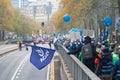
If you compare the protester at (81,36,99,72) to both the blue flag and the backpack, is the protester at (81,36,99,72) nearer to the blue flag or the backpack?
the backpack

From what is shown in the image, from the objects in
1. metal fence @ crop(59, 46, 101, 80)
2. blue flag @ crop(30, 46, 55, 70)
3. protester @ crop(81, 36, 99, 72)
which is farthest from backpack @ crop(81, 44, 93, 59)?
blue flag @ crop(30, 46, 55, 70)

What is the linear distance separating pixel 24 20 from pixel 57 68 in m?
140

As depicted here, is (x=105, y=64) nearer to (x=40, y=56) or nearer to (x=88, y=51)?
(x=88, y=51)

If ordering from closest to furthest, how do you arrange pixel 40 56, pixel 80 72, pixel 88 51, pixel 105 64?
pixel 80 72 → pixel 88 51 → pixel 105 64 → pixel 40 56

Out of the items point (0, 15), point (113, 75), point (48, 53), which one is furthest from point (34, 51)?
point (0, 15)

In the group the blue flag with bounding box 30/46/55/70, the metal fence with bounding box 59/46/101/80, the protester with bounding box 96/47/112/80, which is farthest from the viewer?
the blue flag with bounding box 30/46/55/70

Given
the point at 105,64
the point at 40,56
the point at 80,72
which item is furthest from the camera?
the point at 40,56

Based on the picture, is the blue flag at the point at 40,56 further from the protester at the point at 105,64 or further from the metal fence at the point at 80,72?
the protester at the point at 105,64

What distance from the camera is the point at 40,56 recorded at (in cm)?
1812

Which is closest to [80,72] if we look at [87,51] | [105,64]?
[87,51]

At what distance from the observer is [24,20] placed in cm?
17425

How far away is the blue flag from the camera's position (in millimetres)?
17875

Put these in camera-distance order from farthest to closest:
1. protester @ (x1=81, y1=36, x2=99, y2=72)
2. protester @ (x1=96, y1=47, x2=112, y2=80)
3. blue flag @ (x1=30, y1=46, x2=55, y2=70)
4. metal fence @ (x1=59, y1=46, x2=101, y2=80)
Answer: blue flag @ (x1=30, y1=46, x2=55, y2=70)
protester @ (x1=81, y1=36, x2=99, y2=72)
protester @ (x1=96, y1=47, x2=112, y2=80)
metal fence @ (x1=59, y1=46, x2=101, y2=80)

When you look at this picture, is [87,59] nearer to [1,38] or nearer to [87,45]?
[87,45]
